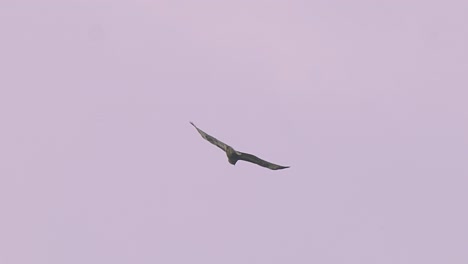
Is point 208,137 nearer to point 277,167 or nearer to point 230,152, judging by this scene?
point 230,152

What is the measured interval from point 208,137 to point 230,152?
6.55 feet

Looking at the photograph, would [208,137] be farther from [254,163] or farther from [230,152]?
[254,163]

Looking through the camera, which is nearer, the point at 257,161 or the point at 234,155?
the point at 234,155

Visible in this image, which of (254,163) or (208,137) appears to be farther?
(254,163)

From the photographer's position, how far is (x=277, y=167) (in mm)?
40094

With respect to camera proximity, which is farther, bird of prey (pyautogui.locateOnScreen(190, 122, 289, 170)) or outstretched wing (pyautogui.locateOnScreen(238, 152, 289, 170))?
outstretched wing (pyautogui.locateOnScreen(238, 152, 289, 170))

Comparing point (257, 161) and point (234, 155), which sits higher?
point (257, 161)

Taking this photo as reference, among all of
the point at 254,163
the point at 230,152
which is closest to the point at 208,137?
the point at 230,152

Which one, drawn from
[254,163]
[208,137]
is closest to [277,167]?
[254,163]

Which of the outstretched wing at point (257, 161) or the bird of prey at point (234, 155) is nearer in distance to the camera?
the bird of prey at point (234, 155)

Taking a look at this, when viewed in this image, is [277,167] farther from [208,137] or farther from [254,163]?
[208,137]

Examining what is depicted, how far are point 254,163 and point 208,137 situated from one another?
4.73 metres

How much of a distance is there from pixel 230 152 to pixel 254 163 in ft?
9.22
